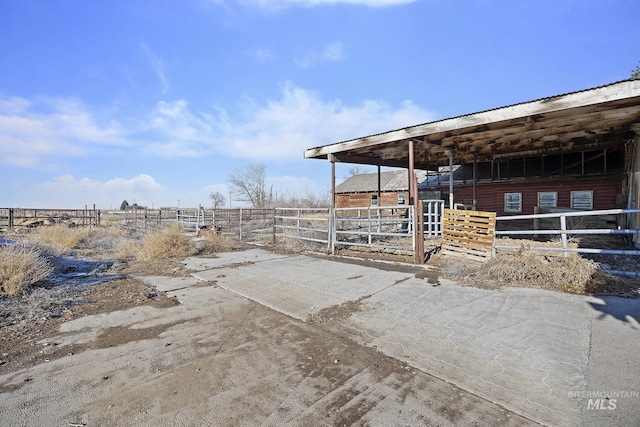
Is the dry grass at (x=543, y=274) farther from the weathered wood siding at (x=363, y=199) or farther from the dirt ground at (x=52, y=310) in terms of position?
the weathered wood siding at (x=363, y=199)

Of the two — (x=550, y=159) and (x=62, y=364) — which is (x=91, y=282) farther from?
(x=550, y=159)

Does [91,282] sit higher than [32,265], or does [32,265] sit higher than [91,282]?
[32,265]

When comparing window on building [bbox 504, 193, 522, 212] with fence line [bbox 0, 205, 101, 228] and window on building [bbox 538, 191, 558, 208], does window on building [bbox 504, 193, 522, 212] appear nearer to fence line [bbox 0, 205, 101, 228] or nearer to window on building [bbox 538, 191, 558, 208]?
window on building [bbox 538, 191, 558, 208]

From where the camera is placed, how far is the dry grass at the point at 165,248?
908 centimetres

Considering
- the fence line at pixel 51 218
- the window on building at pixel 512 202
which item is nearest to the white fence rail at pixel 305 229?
the window on building at pixel 512 202

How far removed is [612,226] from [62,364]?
17166 mm

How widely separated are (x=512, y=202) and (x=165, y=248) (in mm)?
17106

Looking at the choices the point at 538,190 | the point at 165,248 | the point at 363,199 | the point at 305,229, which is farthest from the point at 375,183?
the point at 165,248

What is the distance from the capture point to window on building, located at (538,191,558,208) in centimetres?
1546

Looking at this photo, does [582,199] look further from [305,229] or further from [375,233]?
[305,229]

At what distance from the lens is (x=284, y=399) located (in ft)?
7.82

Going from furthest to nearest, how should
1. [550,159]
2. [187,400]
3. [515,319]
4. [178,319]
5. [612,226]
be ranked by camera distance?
[550,159]
[612,226]
[178,319]
[515,319]
[187,400]

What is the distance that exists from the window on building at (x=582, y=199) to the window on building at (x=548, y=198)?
673 millimetres

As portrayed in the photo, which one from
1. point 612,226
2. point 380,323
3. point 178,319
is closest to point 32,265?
point 178,319
